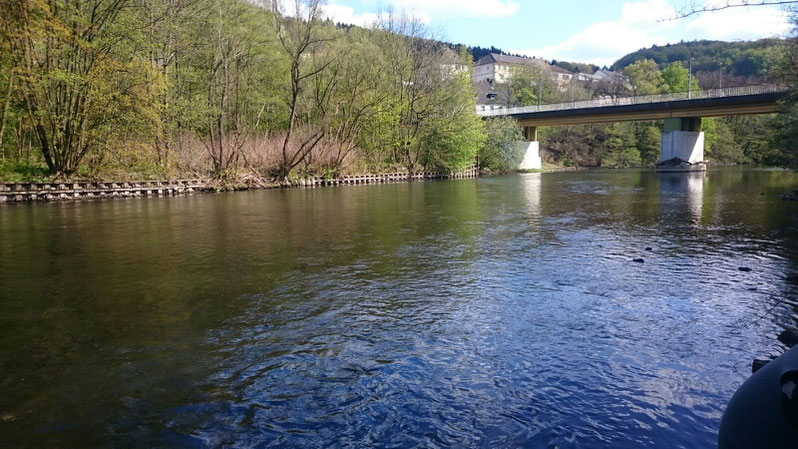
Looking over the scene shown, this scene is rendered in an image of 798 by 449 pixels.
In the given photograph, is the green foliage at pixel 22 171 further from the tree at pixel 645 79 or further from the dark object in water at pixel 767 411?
the tree at pixel 645 79

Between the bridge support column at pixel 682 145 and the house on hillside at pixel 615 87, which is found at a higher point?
the house on hillside at pixel 615 87

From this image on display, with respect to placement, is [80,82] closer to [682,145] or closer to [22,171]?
[22,171]


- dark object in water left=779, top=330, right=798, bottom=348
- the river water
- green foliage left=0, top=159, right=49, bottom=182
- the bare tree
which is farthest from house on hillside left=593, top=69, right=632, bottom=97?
dark object in water left=779, top=330, right=798, bottom=348

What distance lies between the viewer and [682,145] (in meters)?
67.0

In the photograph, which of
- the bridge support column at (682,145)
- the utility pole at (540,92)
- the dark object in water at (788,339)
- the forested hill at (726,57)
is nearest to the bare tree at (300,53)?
the dark object in water at (788,339)

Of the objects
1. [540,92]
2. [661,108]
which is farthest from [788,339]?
[540,92]

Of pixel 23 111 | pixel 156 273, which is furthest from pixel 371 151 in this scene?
pixel 156 273

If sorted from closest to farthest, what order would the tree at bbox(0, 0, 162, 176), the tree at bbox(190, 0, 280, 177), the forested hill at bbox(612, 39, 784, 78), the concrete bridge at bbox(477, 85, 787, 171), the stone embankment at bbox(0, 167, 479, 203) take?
the tree at bbox(0, 0, 162, 176)
the stone embankment at bbox(0, 167, 479, 203)
the tree at bbox(190, 0, 280, 177)
the concrete bridge at bbox(477, 85, 787, 171)
the forested hill at bbox(612, 39, 784, 78)

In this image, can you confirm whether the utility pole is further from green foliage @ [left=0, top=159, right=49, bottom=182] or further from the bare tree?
green foliage @ [left=0, top=159, right=49, bottom=182]

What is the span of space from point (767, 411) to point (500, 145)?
67975 millimetres

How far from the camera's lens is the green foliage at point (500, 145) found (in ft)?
223

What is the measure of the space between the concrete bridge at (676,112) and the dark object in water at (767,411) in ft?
209

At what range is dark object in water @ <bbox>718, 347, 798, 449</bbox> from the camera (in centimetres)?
254

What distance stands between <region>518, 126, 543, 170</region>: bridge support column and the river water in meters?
62.4
